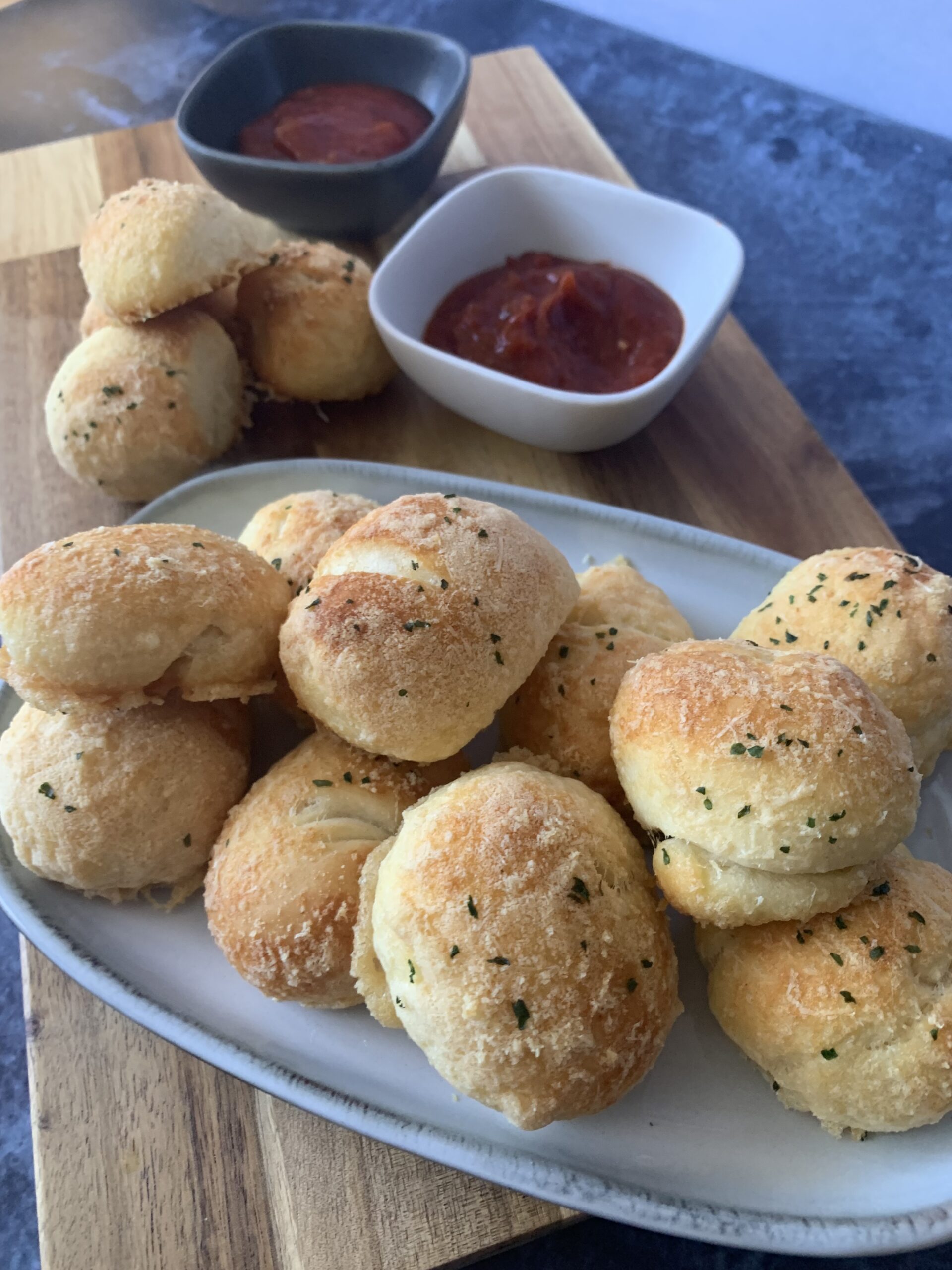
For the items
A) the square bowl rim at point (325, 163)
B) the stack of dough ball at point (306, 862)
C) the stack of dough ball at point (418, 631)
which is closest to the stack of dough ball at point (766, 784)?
the stack of dough ball at point (418, 631)

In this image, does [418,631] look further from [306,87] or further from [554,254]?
[306,87]

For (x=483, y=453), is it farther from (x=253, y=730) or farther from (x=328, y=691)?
(x=328, y=691)

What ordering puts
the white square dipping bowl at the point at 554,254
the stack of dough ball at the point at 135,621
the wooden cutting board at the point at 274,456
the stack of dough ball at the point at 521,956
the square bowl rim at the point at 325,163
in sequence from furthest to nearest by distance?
the square bowl rim at the point at 325,163 < the white square dipping bowl at the point at 554,254 < the wooden cutting board at the point at 274,456 < the stack of dough ball at the point at 135,621 < the stack of dough ball at the point at 521,956

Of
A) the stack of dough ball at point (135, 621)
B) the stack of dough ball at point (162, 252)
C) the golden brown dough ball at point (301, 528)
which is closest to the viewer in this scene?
the stack of dough ball at point (135, 621)

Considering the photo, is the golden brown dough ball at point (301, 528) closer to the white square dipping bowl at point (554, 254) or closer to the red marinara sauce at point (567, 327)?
the white square dipping bowl at point (554, 254)

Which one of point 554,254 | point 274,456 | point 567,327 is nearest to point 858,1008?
point 567,327

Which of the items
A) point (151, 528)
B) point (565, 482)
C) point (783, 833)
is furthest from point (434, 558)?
point (565, 482)

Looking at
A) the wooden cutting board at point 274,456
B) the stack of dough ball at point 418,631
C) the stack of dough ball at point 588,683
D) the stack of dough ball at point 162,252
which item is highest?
the stack of dough ball at point 162,252

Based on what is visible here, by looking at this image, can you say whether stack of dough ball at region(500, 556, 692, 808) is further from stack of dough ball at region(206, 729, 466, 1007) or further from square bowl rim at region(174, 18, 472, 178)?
square bowl rim at region(174, 18, 472, 178)
